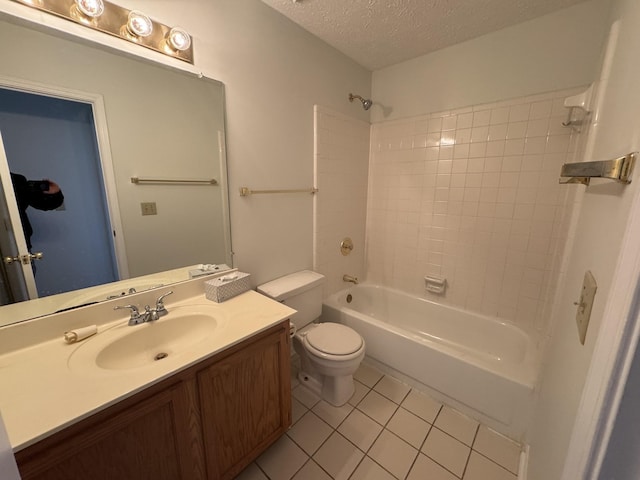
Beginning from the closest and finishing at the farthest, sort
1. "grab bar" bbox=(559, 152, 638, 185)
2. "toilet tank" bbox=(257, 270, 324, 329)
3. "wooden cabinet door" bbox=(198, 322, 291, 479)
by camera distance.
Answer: "grab bar" bbox=(559, 152, 638, 185)
"wooden cabinet door" bbox=(198, 322, 291, 479)
"toilet tank" bbox=(257, 270, 324, 329)

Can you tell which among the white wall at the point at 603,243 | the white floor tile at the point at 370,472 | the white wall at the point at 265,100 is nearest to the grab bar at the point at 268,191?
the white wall at the point at 265,100

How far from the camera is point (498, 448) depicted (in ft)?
4.61

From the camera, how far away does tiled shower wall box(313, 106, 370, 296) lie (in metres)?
2.02

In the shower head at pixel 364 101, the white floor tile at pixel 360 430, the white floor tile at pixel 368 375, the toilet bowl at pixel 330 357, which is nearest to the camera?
the white floor tile at pixel 360 430

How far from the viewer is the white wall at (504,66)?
1.50 meters

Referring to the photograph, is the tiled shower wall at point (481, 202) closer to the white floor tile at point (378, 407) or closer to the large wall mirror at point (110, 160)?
the white floor tile at point (378, 407)

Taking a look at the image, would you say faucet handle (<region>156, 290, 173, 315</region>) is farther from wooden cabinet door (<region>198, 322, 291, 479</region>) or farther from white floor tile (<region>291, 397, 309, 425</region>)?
white floor tile (<region>291, 397, 309, 425</region>)

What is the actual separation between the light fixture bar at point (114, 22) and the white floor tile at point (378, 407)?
2212mm

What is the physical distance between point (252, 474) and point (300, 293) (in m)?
0.96

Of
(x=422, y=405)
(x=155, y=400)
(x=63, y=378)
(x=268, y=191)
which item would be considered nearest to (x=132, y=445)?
(x=155, y=400)

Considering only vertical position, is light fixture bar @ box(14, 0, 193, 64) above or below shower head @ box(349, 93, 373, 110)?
below

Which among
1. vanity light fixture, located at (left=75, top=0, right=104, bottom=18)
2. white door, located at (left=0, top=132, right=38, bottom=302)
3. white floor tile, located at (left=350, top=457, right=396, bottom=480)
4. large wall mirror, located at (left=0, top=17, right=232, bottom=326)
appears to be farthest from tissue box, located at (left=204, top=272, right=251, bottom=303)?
vanity light fixture, located at (left=75, top=0, right=104, bottom=18)

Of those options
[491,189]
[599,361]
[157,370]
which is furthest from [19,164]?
[491,189]

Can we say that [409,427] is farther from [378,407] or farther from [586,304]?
[586,304]
